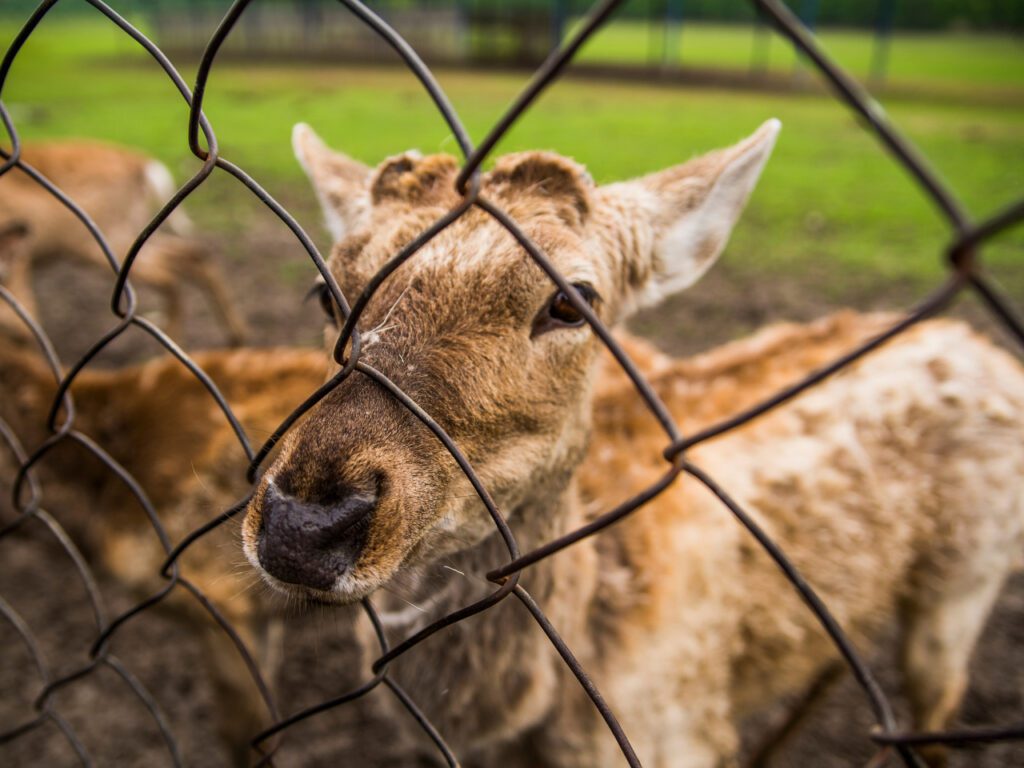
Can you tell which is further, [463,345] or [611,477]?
[611,477]

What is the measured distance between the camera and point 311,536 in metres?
1.17

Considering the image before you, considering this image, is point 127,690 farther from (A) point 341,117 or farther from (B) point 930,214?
(A) point 341,117

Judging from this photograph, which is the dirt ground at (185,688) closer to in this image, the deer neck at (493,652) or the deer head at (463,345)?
the deer neck at (493,652)

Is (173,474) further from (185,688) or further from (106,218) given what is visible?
(106,218)

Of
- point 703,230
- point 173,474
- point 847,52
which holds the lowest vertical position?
point 173,474

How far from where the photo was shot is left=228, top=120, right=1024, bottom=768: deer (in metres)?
1.33

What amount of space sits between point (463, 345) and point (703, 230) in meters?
0.86

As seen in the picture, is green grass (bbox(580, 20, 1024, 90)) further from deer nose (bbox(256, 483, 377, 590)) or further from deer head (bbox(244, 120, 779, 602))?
deer nose (bbox(256, 483, 377, 590))

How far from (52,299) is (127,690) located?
17.9 feet

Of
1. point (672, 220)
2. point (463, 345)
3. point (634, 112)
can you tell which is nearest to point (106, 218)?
point (672, 220)

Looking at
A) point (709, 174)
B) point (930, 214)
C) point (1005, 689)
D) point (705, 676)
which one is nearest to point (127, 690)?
point (705, 676)

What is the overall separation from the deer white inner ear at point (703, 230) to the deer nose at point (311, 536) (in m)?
1.15

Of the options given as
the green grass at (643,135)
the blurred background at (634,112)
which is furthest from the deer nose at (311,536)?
the green grass at (643,135)

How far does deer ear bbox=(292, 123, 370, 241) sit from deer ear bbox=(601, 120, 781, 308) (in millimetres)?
756
